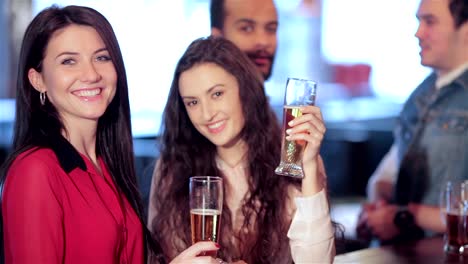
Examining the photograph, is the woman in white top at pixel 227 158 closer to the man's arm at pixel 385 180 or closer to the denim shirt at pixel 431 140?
the denim shirt at pixel 431 140

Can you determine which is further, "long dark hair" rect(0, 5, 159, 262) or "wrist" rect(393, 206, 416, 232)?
"wrist" rect(393, 206, 416, 232)

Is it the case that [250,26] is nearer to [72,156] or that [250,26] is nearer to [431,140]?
[431,140]

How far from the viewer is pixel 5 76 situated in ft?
19.0

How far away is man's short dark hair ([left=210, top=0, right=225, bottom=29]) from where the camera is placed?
13.7ft

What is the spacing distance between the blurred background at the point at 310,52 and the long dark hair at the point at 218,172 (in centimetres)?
128

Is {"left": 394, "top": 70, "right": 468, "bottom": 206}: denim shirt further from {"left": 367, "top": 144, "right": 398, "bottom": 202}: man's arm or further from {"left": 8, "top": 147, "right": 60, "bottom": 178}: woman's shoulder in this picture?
{"left": 8, "top": 147, "right": 60, "bottom": 178}: woman's shoulder

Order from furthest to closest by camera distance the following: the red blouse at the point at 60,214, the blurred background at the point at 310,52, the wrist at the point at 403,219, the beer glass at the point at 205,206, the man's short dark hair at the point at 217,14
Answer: the blurred background at the point at 310,52 → the wrist at the point at 403,219 → the man's short dark hair at the point at 217,14 → the beer glass at the point at 205,206 → the red blouse at the point at 60,214

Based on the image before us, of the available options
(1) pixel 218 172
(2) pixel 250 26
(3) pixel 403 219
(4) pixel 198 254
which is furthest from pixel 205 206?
(3) pixel 403 219

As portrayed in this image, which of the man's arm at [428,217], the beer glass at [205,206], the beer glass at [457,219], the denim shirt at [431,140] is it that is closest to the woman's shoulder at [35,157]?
the beer glass at [205,206]

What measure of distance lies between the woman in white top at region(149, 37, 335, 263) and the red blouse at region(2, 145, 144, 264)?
54 centimetres

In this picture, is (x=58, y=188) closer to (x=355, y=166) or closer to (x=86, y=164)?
(x=86, y=164)

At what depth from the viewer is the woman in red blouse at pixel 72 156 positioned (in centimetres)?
211

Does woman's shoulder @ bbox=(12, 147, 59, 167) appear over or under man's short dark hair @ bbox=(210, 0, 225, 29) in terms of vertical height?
under

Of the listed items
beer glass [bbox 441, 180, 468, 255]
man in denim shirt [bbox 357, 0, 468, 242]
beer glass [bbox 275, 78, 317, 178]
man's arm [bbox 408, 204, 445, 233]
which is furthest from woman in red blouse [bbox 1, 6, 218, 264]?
man in denim shirt [bbox 357, 0, 468, 242]
